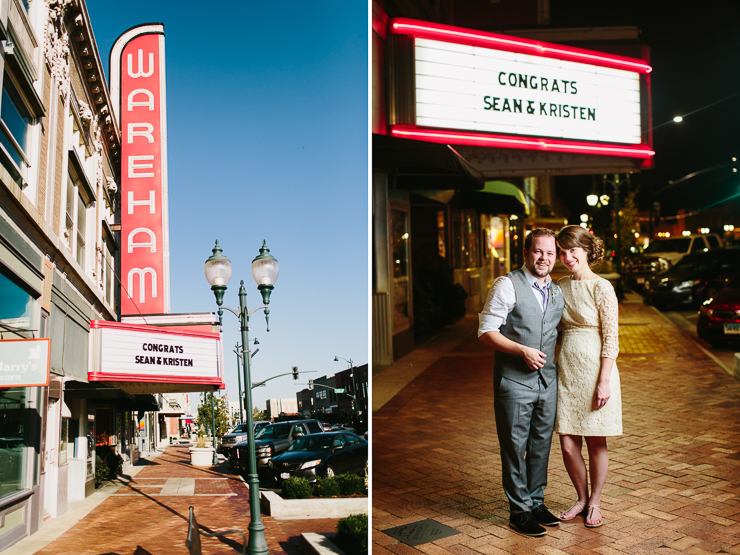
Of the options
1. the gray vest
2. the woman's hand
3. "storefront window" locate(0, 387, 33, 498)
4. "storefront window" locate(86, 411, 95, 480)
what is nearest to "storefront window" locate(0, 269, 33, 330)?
"storefront window" locate(0, 387, 33, 498)

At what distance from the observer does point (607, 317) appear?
398 cm

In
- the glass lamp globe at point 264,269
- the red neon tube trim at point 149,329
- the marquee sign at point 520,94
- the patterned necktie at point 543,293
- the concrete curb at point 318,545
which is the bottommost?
the concrete curb at point 318,545

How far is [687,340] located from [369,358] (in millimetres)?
12035

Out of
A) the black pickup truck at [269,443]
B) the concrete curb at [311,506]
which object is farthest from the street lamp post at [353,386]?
the concrete curb at [311,506]

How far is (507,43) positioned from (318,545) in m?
6.93

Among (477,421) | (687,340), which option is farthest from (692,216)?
(477,421)

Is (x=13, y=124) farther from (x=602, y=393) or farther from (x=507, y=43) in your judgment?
(x=507, y=43)

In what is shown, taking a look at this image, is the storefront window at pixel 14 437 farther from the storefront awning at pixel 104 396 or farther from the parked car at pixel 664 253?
the parked car at pixel 664 253

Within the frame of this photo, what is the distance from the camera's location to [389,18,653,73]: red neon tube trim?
7.67 m

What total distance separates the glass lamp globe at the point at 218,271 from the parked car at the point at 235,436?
0.68 meters

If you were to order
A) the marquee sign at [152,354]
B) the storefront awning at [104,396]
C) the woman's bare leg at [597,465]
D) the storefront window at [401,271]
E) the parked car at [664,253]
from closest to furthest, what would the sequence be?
the storefront awning at [104,396] → the marquee sign at [152,354] → the woman's bare leg at [597,465] → the storefront window at [401,271] → the parked car at [664,253]

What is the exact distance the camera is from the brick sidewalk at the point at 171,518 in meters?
2.79

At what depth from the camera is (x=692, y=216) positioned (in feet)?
337

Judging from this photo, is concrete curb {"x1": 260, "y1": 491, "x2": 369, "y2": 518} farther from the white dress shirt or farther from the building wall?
the white dress shirt
